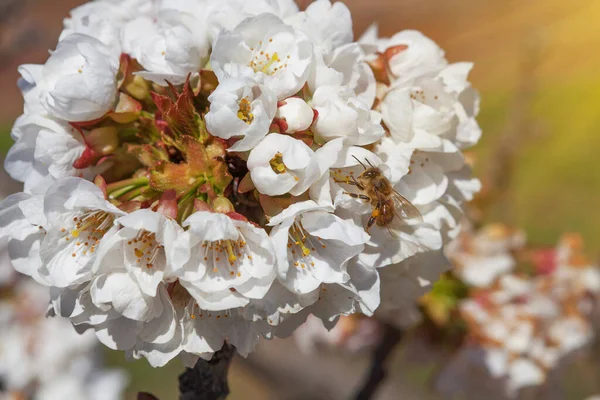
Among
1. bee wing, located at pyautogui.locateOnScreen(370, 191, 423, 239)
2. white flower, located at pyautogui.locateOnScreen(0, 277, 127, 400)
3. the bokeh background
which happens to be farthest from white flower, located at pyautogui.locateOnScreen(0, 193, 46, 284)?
white flower, located at pyautogui.locateOnScreen(0, 277, 127, 400)

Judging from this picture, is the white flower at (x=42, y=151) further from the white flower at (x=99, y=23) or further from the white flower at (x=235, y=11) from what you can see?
the white flower at (x=235, y=11)

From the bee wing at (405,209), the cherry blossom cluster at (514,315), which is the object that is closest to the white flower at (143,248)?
the bee wing at (405,209)

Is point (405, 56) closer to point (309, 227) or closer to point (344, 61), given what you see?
point (344, 61)

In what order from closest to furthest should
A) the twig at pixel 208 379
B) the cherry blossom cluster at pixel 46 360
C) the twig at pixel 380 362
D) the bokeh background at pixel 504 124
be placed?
the twig at pixel 208 379, the twig at pixel 380 362, the cherry blossom cluster at pixel 46 360, the bokeh background at pixel 504 124

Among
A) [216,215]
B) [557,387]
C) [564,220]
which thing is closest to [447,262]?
[216,215]

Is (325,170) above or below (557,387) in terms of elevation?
above

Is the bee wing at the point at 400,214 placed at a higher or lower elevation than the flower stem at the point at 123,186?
lower

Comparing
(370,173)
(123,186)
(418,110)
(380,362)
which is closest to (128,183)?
(123,186)
